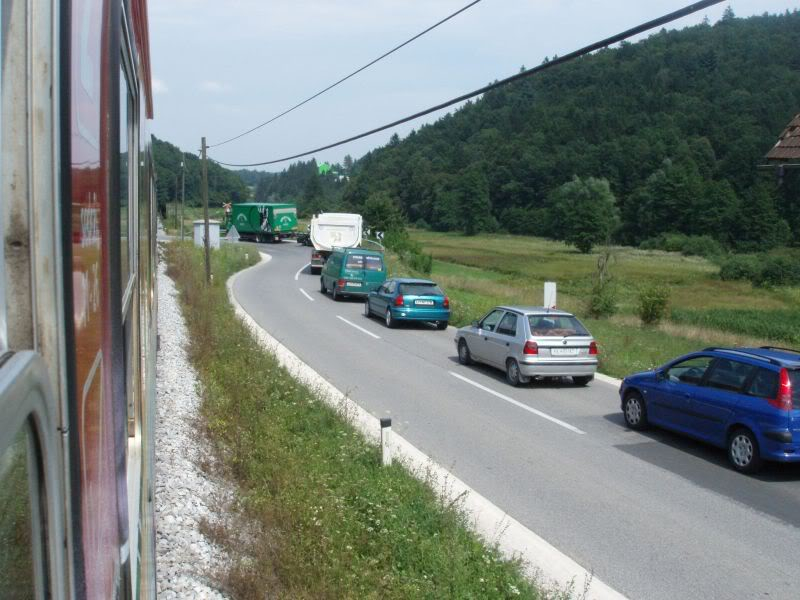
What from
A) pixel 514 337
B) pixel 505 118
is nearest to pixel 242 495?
pixel 514 337

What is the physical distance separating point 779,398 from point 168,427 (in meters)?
7.35

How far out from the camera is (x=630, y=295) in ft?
155

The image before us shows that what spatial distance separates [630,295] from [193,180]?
54.5m

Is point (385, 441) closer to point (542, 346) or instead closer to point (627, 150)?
point (542, 346)

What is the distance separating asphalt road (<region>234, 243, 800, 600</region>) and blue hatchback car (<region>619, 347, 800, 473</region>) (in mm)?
371

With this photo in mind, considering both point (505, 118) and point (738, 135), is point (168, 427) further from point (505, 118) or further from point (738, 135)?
point (505, 118)

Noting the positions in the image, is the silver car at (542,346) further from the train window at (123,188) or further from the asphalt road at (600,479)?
the train window at (123,188)

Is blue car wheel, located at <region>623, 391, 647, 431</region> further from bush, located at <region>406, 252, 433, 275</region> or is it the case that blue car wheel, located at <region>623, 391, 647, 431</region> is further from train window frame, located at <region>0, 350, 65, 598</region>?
bush, located at <region>406, 252, 433, 275</region>

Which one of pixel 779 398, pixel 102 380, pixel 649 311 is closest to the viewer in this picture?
pixel 102 380

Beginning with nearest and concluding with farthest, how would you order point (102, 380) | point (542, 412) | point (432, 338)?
point (102, 380), point (542, 412), point (432, 338)

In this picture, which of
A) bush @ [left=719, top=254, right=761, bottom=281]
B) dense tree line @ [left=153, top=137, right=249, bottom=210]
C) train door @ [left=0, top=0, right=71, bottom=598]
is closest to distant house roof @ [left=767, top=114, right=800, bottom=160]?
train door @ [left=0, top=0, right=71, bottom=598]

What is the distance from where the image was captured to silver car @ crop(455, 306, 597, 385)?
1521 centimetres

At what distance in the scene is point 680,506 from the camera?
8758mm

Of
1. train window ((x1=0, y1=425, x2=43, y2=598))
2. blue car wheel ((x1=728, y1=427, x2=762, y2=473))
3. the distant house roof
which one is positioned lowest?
blue car wheel ((x1=728, y1=427, x2=762, y2=473))
